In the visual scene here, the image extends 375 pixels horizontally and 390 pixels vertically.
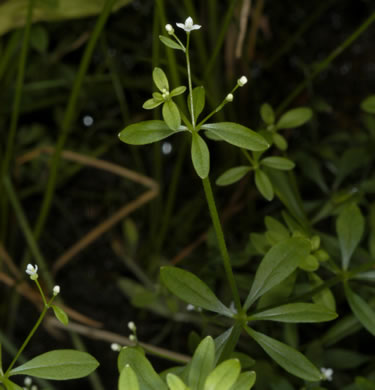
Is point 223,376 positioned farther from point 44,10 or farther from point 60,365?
point 44,10

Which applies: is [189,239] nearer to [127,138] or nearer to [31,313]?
[31,313]

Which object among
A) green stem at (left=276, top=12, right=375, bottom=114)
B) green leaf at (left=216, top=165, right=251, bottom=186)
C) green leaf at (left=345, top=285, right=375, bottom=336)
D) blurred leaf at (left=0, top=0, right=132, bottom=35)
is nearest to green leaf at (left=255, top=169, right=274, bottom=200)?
green leaf at (left=216, top=165, right=251, bottom=186)

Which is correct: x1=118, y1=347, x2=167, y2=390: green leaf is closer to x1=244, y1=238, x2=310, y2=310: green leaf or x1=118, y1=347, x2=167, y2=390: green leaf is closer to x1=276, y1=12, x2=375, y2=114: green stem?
x1=244, y1=238, x2=310, y2=310: green leaf

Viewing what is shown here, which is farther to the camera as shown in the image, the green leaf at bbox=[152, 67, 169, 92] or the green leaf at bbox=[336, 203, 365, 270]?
the green leaf at bbox=[336, 203, 365, 270]

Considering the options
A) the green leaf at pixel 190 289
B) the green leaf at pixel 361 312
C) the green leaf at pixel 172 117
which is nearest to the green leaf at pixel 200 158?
the green leaf at pixel 172 117

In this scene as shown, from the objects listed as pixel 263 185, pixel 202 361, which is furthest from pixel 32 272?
pixel 263 185

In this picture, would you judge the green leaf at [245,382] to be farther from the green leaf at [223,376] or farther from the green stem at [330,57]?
the green stem at [330,57]
